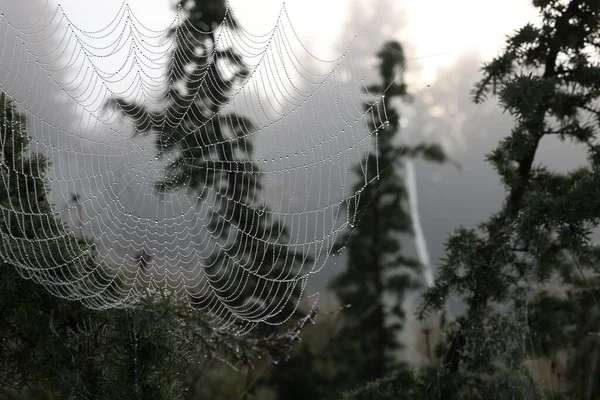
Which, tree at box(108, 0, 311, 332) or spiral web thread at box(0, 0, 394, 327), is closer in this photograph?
spiral web thread at box(0, 0, 394, 327)

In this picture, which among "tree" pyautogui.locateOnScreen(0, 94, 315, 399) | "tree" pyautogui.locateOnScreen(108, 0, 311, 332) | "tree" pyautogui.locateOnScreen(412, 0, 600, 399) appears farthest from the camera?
"tree" pyautogui.locateOnScreen(108, 0, 311, 332)

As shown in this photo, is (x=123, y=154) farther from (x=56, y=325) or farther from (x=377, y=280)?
(x=377, y=280)

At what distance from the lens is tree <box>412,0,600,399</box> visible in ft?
18.4

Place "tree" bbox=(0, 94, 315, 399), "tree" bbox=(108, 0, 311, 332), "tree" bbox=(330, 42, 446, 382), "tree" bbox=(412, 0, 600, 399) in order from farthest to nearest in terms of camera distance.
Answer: "tree" bbox=(330, 42, 446, 382)
"tree" bbox=(108, 0, 311, 332)
"tree" bbox=(412, 0, 600, 399)
"tree" bbox=(0, 94, 315, 399)

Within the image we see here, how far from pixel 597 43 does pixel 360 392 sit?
3.76m

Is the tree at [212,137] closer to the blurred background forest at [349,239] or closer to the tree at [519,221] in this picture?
the blurred background forest at [349,239]

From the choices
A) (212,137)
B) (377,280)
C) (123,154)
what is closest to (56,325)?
(123,154)

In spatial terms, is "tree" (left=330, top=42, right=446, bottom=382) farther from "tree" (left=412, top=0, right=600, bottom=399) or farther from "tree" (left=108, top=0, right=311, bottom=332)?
"tree" (left=412, top=0, right=600, bottom=399)

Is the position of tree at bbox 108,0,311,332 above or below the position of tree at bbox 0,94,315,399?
above

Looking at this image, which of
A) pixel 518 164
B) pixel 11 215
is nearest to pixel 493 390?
pixel 518 164

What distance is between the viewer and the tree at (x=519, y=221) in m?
5.60

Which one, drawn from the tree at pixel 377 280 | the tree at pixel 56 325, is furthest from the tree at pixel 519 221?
the tree at pixel 377 280

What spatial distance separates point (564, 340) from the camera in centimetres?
779

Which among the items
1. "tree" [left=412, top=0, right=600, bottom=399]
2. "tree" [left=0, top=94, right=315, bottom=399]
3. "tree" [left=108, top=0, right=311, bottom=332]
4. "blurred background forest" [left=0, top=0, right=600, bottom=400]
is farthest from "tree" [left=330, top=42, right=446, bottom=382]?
"tree" [left=0, top=94, right=315, bottom=399]
